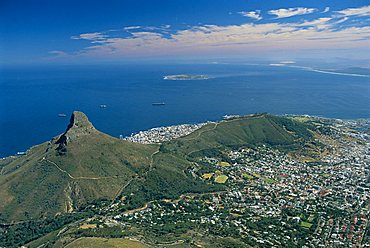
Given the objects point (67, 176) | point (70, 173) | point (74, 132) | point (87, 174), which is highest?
point (74, 132)

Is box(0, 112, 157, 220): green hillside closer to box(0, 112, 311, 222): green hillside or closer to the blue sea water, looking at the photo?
box(0, 112, 311, 222): green hillside

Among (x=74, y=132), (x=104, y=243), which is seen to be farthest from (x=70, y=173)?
(x=104, y=243)

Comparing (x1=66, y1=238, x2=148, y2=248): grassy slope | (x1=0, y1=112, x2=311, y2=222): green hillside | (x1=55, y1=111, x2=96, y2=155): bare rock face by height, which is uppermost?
(x1=55, y1=111, x2=96, y2=155): bare rock face

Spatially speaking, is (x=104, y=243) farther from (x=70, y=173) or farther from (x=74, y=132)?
(x=74, y=132)

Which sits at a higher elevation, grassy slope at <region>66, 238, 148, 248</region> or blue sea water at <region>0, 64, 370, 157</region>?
blue sea water at <region>0, 64, 370, 157</region>

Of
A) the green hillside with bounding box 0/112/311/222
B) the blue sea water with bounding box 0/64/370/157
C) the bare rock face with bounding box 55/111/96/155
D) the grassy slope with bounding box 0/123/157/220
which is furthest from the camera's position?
the blue sea water with bounding box 0/64/370/157

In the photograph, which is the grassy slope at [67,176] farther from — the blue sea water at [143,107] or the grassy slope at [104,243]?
the blue sea water at [143,107]

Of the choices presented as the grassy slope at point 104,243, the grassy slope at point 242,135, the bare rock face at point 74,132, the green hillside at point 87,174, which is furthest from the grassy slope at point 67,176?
the grassy slope at point 242,135

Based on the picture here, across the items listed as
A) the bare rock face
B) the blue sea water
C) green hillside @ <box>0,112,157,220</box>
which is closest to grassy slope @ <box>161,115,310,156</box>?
green hillside @ <box>0,112,157,220</box>

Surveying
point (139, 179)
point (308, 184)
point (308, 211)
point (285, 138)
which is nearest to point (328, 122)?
point (285, 138)
